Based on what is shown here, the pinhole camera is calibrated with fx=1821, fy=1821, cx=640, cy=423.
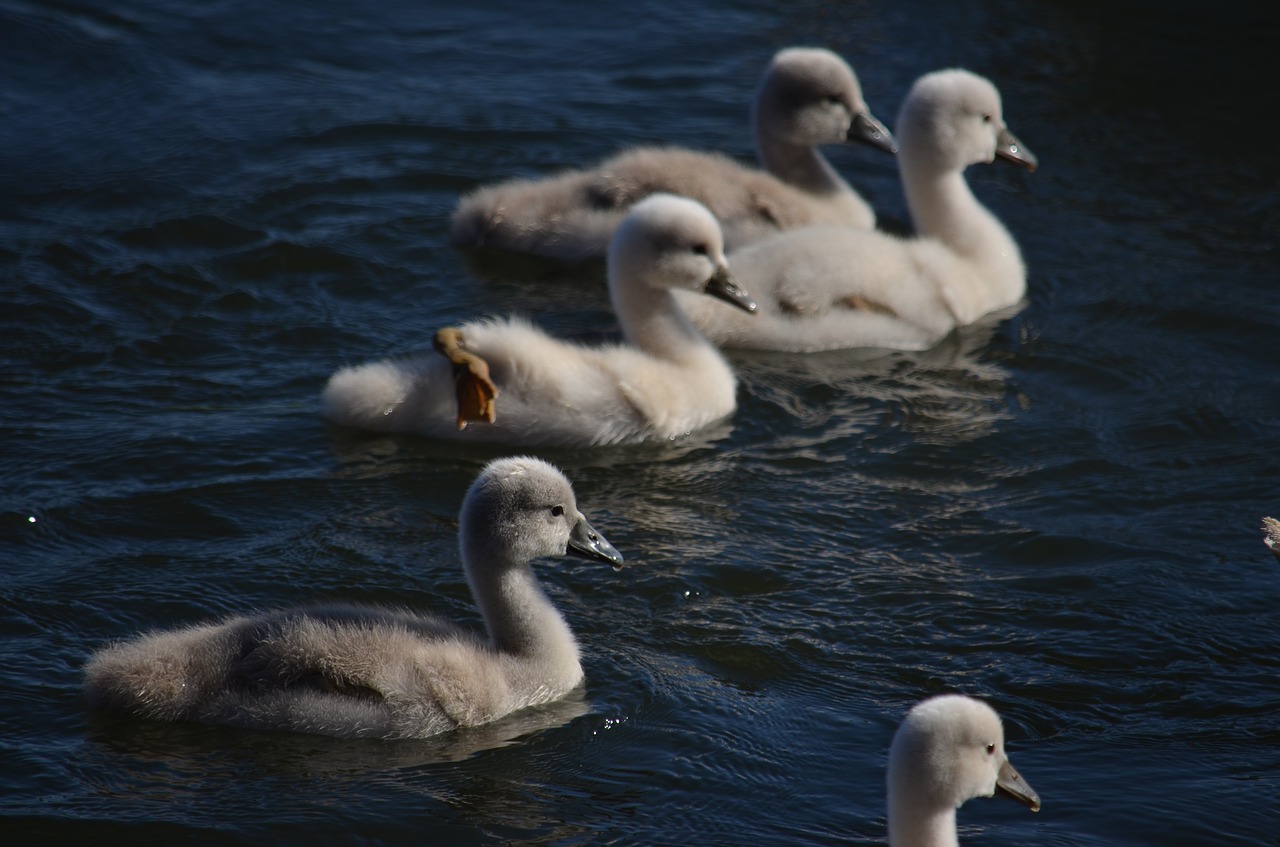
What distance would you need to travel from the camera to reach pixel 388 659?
17.0 ft

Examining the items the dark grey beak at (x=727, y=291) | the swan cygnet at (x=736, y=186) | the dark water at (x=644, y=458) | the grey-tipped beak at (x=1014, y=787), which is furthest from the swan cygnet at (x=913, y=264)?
the grey-tipped beak at (x=1014, y=787)

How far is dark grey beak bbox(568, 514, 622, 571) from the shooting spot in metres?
5.71

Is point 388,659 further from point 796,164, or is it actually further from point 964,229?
point 796,164

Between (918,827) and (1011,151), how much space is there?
17.3 ft

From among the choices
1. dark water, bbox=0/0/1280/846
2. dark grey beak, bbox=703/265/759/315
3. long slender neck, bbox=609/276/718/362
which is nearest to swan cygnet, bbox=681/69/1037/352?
dark water, bbox=0/0/1280/846

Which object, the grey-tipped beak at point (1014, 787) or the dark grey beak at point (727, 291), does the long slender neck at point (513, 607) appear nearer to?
the grey-tipped beak at point (1014, 787)

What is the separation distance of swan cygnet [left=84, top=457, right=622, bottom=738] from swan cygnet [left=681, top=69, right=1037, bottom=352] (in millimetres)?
2754

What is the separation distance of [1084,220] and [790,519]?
11.9ft

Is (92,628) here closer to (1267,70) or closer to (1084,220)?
(1084,220)

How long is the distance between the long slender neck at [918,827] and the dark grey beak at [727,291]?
11.6 ft

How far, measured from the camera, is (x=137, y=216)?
29.8ft

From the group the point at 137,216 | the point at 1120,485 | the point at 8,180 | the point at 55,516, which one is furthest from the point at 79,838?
the point at 8,180

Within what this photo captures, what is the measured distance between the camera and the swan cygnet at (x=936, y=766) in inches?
172

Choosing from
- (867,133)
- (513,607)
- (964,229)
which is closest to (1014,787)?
(513,607)
